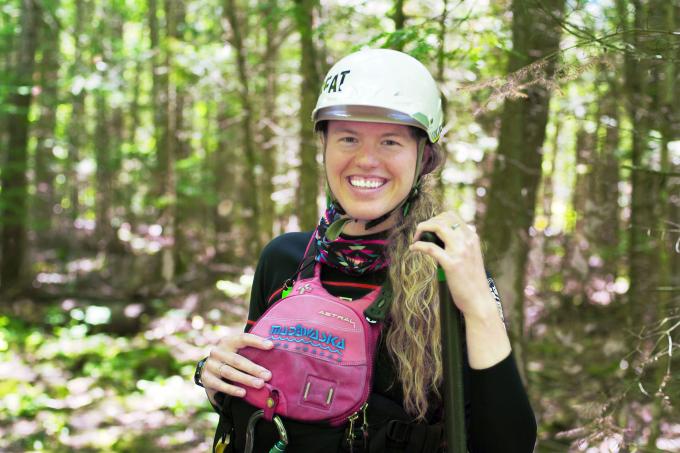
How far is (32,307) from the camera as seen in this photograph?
1191 centimetres

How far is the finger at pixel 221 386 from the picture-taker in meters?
2.06

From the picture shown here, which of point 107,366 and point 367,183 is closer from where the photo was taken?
point 367,183

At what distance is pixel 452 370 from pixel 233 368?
0.80 m

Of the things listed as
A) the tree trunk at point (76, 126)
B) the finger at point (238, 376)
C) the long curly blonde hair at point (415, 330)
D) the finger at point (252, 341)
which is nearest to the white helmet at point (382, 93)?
the long curly blonde hair at point (415, 330)

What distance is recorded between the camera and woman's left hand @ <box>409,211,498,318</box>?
5.45 ft

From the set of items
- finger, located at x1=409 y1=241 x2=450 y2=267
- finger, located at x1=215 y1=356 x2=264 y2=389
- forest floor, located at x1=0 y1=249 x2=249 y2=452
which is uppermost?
finger, located at x1=409 y1=241 x2=450 y2=267

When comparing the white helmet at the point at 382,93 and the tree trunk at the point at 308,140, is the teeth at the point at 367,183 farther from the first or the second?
the tree trunk at the point at 308,140

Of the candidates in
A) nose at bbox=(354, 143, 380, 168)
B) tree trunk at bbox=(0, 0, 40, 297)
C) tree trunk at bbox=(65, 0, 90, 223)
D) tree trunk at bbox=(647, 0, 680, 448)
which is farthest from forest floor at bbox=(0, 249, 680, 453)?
tree trunk at bbox=(65, 0, 90, 223)

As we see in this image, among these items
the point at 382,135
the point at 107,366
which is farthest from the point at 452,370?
the point at 107,366

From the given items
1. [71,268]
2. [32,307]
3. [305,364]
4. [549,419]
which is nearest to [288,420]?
[305,364]

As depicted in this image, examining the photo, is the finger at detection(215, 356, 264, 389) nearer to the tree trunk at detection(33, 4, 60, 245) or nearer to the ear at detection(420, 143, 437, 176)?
the ear at detection(420, 143, 437, 176)

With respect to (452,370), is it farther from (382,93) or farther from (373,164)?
(382,93)

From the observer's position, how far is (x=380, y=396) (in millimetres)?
2041

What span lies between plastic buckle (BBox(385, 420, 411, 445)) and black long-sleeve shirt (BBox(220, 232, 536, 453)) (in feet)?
0.28
